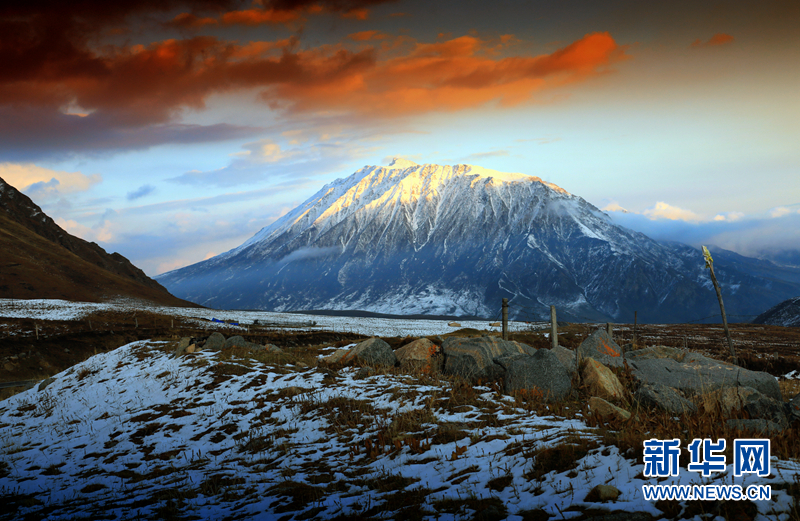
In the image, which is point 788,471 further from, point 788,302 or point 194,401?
point 788,302

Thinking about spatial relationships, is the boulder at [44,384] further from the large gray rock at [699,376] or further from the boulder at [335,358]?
the large gray rock at [699,376]

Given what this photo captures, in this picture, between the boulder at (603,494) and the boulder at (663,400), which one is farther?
the boulder at (663,400)

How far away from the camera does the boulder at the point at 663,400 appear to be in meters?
11.1

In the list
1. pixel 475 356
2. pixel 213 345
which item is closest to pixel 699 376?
pixel 475 356

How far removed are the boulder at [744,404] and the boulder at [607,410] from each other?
220 centimetres

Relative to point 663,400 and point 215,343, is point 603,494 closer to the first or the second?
point 663,400

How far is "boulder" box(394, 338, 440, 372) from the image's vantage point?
17.8 metres

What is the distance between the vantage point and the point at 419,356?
18500 millimetres

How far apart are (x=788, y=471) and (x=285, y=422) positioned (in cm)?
1133

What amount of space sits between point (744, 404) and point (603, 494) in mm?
8408

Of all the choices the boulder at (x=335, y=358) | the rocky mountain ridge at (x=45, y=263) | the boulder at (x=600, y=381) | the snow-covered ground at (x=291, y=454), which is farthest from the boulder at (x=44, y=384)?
the rocky mountain ridge at (x=45, y=263)

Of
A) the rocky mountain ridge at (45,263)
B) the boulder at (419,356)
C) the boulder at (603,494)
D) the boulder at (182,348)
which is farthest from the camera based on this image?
the rocky mountain ridge at (45,263)

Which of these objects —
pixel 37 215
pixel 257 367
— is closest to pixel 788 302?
pixel 257 367

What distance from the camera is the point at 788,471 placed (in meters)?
6.05
